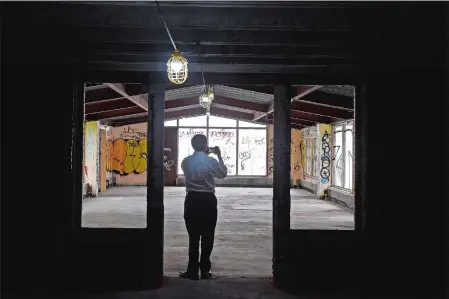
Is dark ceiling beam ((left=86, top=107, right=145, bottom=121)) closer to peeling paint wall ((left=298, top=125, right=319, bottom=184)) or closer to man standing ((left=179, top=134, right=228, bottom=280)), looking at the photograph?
peeling paint wall ((left=298, top=125, right=319, bottom=184))

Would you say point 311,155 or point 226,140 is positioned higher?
point 226,140

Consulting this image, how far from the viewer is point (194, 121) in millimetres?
23750

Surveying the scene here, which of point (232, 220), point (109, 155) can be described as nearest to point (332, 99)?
point (232, 220)

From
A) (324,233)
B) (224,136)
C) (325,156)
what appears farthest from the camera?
(224,136)

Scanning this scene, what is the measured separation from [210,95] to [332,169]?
7.53 metres

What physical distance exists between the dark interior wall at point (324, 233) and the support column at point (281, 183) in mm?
374

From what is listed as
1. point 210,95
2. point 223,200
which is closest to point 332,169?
point 223,200

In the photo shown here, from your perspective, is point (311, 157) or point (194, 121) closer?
point (311, 157)

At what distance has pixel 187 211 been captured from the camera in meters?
6.19

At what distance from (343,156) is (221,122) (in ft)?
26.7

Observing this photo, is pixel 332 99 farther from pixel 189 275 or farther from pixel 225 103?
pixel 189 275
